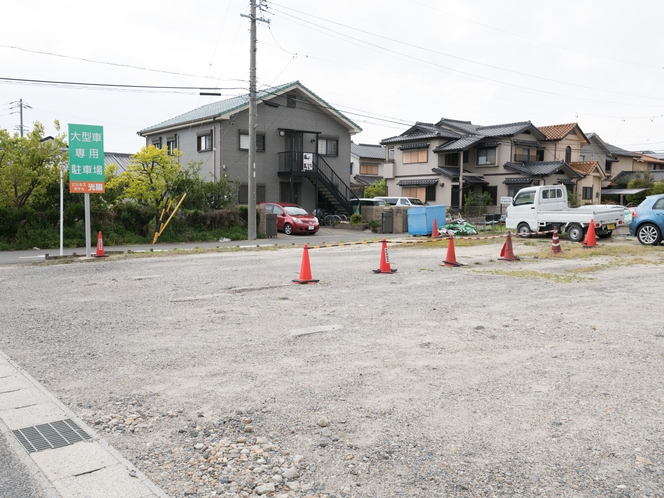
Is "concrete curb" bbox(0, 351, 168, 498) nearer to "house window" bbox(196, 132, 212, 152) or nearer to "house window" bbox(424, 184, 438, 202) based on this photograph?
"house window" bbox(196, 132, 212, 152)

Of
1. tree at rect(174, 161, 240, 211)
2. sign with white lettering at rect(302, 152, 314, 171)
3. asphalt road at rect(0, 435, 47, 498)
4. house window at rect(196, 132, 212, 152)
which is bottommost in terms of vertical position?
asphalt road at rect(0, 435, 47, 498)

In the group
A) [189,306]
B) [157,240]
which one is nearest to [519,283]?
[189,306]

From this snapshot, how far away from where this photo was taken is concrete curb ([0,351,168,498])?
10.4 feet

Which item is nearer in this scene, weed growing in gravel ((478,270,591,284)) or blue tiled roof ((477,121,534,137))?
weed growing in gravel ((478,270,591,284))

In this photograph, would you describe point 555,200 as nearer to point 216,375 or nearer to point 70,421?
point 216,375

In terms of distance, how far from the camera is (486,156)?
42969mm

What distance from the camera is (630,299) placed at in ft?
29.4

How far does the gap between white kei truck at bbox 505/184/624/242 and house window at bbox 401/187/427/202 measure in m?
20.8

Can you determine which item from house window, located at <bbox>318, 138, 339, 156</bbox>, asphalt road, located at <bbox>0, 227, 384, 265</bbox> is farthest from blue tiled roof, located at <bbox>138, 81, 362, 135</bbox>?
asphalt road, located at <bbox>0, 227, 384, 265</bbox>

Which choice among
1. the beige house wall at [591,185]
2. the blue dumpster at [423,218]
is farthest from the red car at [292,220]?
the beige house wall at [591,185]

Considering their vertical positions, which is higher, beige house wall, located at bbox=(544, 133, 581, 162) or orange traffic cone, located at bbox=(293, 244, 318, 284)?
beige house wall, located at bbox=(544, 133, 581, 162)

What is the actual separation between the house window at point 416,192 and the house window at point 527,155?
7416mm

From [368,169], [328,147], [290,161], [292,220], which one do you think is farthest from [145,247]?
[368,169]

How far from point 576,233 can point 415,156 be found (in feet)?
81.4
